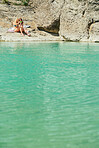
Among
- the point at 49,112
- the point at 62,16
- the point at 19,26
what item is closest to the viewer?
the point at 49,112

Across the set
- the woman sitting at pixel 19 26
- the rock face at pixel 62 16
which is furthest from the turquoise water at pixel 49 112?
the woman sitting at pixel 19 26

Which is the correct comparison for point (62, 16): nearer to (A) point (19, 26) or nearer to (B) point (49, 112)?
(A) point (19, 26)

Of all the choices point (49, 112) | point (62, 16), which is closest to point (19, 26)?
point (62, 16)

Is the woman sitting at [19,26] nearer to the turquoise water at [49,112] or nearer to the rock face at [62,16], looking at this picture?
the rock face at [62,16]

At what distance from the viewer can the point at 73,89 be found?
3523 millimetres

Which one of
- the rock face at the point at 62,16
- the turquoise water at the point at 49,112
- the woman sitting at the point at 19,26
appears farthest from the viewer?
the woman sitting at the point at 19,26

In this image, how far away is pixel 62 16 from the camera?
18.3 meters

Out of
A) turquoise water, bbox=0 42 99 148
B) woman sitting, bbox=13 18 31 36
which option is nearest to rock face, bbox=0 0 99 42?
woman sitting, bbox=13 18 31 36

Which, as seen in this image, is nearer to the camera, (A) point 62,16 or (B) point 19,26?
(B) point 19,26

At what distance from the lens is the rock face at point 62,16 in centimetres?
1675

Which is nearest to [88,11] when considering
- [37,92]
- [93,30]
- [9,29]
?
[93,30]

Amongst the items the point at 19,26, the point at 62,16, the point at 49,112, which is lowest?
the point at 49,112

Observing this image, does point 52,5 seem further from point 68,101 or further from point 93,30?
point 68,101

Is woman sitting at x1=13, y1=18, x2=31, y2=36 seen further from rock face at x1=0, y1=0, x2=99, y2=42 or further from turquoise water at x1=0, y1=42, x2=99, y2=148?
turquoise water at x1=0, y1=42, x2=99, y2=148
